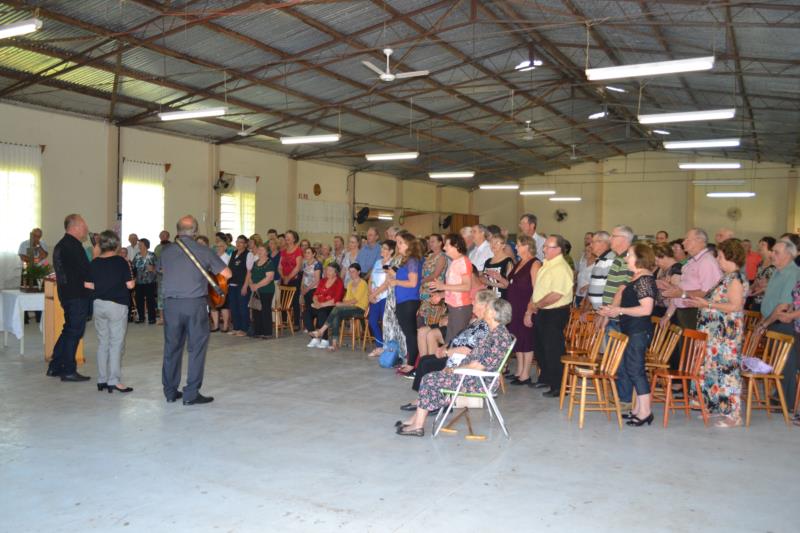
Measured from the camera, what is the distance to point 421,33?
33.6 ft

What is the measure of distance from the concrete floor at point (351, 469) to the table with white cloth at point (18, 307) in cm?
157

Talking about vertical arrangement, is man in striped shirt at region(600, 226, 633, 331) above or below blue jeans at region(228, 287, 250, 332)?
above

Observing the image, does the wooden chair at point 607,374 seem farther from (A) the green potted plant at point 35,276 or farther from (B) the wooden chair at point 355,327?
(A) the green potted plant at point 35,276

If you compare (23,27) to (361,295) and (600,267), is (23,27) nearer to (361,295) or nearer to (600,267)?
(361,295)

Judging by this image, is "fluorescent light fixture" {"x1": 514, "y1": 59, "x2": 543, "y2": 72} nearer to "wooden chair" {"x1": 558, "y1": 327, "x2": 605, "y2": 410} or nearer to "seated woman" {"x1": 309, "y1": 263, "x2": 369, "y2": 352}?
"seated woman" {"x1": 309, "y1": 263, "x2": 369, "y2": 352}

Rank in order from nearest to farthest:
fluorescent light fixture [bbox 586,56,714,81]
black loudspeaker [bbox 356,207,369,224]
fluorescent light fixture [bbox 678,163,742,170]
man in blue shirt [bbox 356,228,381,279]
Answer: fluorescent light fixture [bbox 586,56,714,81], man in blue shirt [bbox 356,228,381,279], fluorescent light fixture [bbox 678,163,742,170], black loudspeaker [bbox 356,207,369,224]

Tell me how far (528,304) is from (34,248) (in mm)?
8350

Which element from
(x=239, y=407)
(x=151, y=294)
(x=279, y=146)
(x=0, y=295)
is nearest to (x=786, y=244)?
(x=239, y=407)

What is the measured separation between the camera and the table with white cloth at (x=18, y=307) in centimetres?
696

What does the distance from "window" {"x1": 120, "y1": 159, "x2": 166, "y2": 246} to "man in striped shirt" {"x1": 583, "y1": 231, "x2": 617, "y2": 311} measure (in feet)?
32.9

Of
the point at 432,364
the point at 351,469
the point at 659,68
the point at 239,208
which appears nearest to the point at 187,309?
the point at 432,364

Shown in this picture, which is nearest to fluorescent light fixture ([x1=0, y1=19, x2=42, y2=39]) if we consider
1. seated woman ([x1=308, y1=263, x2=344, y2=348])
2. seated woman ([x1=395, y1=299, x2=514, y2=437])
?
seated woman ([x1=308, y1=263, x2=344, y2=348])

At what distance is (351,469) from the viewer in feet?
12.3

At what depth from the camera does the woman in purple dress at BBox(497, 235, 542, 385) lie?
601cm
